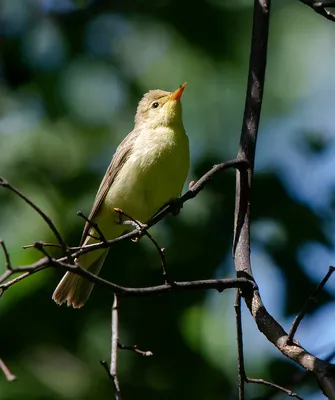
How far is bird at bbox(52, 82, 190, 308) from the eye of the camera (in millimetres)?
5059

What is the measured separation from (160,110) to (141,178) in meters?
0.77

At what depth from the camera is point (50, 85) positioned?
741 cm

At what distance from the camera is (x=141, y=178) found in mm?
5141

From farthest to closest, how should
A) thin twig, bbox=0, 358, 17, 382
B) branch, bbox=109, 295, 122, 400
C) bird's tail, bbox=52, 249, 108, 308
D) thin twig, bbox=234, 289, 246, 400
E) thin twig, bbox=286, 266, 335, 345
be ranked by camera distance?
bird's tail, bbox=52, 249, 108, 308, thin twig, bbox=234, 289, 246, 400, thin twig, bbox=286, 266, 335, 345, branch, bbox=109, 295, 122, 400, thin twig, bbox=0, 358, 17, 382

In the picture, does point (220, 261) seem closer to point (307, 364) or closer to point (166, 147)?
point (166, 147)

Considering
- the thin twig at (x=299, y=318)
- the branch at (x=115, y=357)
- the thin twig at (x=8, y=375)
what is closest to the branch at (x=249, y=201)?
the thin twig at (x=299, y=318)

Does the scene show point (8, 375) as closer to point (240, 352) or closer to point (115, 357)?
point (115, 357)

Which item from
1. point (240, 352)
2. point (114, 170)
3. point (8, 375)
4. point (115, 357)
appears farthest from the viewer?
point (114, 170)

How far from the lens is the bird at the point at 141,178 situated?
199 inches

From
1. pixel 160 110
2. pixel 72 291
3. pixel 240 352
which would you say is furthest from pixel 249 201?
pixel 160 110

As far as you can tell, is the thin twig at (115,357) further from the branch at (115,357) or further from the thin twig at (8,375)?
the thin twig at (8,375)

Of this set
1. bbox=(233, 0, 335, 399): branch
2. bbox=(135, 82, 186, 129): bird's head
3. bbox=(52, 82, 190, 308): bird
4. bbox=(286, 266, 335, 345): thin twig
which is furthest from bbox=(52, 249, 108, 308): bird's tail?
bbox=(286, 266, 335, 345): thin twig

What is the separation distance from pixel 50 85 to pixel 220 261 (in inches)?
99.5

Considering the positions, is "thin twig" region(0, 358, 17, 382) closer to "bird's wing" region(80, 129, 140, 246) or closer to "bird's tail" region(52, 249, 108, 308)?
"bird's tail" region(52, 249, 108, 308)
